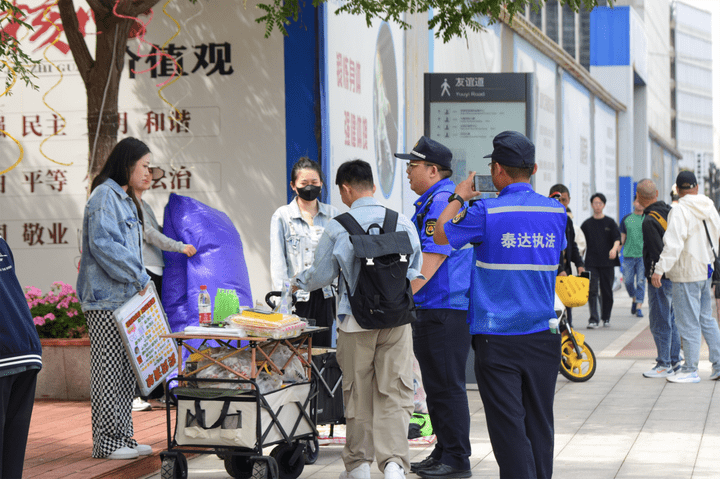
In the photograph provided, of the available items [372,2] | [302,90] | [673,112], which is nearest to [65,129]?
[302,90]

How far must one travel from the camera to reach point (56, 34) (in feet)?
30.8

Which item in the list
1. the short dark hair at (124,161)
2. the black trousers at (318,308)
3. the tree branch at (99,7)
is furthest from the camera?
the tree branch at (99,7)

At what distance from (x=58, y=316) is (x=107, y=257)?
2.71 m

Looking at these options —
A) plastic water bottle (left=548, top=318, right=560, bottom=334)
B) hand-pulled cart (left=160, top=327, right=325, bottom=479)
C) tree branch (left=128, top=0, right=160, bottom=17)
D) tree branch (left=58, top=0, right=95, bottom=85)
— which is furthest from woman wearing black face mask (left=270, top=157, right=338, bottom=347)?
plastic water bottle (left=548, top=318, right=560, bottom=334)

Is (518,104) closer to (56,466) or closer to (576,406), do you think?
(576,406)

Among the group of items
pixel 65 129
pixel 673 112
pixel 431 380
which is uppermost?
pixel 673 112

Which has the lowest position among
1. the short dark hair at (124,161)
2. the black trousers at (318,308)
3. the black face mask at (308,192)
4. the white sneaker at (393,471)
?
the white sneaker at (393,471)

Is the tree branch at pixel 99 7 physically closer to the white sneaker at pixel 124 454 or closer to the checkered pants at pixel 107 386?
the checkered pants at pixel 107 386

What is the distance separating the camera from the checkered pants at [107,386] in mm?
5977

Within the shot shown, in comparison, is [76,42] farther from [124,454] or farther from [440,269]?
[440,269]

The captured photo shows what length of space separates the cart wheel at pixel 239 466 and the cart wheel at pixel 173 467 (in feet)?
1.07

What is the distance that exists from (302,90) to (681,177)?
3.71 meters

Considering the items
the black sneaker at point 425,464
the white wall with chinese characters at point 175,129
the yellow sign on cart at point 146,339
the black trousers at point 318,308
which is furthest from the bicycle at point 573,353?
the yellow sign on cart at point 146,339

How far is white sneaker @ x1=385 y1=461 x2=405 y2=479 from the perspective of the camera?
5332 mm
